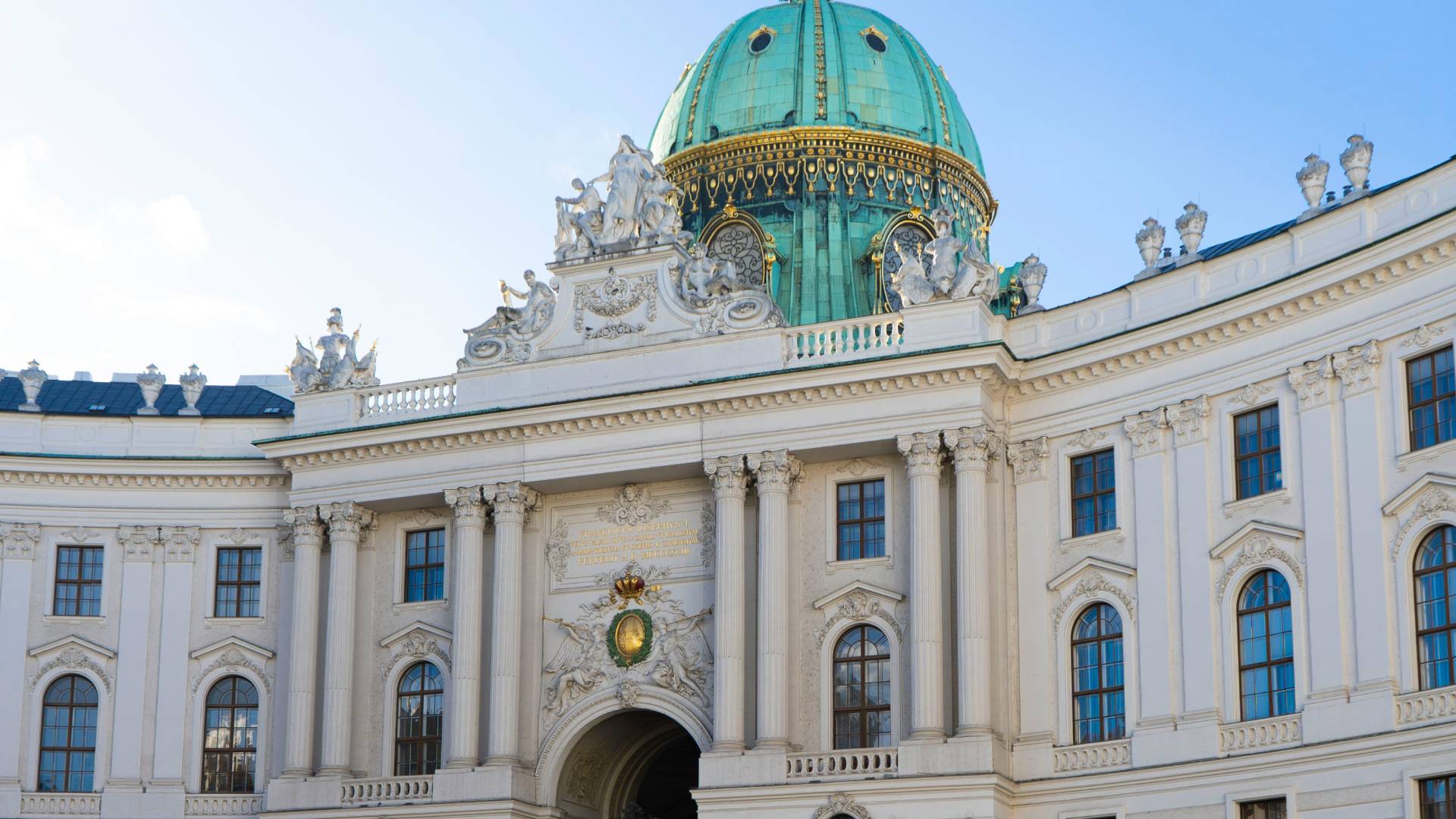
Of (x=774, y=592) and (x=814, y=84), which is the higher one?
(x=814, y=84)

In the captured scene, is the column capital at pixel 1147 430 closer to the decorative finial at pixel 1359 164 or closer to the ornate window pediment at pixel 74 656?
the decorative finial at pixel 1359 164

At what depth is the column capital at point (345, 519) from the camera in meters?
46.3

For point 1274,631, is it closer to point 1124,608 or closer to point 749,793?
point 1124,608

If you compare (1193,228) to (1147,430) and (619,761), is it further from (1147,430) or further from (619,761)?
(619,761)

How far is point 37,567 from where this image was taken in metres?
48.4

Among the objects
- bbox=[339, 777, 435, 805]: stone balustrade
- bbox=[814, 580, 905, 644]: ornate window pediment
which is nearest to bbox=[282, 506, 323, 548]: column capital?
bbox=[339, 777, 435, 805]: stone balustrade

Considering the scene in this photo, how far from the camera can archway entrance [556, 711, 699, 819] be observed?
44750mm

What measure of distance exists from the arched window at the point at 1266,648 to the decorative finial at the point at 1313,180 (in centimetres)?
675

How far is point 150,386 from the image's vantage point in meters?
51.1

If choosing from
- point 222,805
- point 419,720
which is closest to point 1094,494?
point 419,720

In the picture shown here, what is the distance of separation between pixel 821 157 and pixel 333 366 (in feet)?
43.2

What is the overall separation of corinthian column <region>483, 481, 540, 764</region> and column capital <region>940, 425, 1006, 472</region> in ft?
30.9

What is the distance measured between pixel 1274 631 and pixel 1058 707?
4666 millimetres

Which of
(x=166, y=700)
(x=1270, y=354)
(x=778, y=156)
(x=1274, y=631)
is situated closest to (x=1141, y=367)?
(x=1270, y=354)
